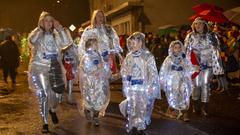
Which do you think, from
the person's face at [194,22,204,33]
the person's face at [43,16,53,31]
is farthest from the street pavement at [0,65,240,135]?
the person's face at [43,16,53,31]

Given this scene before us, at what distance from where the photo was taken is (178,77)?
1003 cm

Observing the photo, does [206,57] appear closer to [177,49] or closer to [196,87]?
[196,87]

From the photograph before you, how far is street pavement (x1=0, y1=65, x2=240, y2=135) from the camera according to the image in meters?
9.16

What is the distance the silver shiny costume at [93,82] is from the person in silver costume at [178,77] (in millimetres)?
1302

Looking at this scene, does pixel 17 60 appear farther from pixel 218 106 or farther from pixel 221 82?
pixel 218 106

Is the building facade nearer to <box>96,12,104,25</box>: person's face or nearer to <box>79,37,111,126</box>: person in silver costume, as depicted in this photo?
<box>96,12,104,25</box>: person's face

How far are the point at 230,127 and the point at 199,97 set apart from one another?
1.51 metres

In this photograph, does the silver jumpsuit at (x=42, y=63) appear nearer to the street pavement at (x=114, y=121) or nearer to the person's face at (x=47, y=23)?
the person's face at (x=47, y=23)

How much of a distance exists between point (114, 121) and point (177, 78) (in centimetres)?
158

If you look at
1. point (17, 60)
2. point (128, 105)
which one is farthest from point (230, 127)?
point (17, 60)

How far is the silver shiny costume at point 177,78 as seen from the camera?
395 inches

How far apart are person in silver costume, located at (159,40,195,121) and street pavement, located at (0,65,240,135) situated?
0.42 m

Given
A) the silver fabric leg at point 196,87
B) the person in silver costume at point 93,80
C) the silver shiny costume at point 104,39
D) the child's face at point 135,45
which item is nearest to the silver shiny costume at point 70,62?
the silver shiny costume at point 104,39

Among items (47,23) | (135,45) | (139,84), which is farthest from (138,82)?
(47,23)
